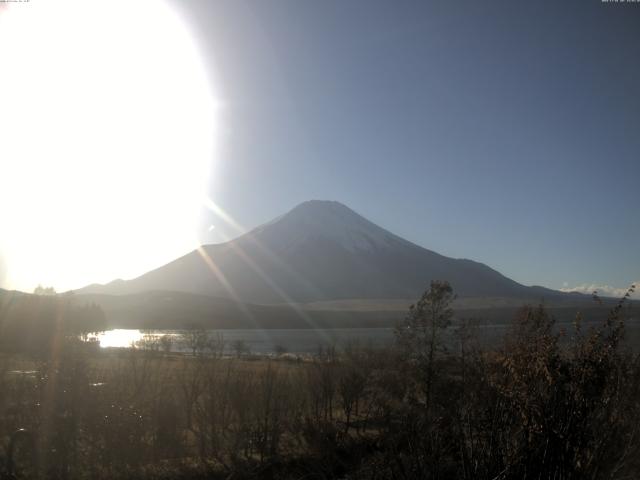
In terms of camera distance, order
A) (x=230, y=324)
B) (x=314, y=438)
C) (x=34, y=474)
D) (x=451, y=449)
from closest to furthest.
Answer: (x=451, y=449) < (x=34, y=474) < (x=314, y=438) < (x=230, y=324)

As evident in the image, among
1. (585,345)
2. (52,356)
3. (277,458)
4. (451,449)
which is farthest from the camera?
(277,458)

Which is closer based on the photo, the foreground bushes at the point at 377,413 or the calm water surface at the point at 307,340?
the foreground bushes at the point at 377,413

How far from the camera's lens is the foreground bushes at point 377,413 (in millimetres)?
4438

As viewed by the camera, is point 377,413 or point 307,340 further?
point 307,340

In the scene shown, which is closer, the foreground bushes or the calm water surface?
the foreground bushes

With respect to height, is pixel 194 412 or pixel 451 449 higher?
pixel 451 449

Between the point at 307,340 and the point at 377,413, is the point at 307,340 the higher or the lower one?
the lower one

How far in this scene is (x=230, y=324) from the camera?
139m

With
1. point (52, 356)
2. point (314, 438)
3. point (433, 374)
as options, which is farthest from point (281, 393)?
point (52, 356)

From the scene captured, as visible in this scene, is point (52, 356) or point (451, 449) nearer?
point (451, 449)

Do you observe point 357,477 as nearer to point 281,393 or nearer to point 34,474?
point 34,474

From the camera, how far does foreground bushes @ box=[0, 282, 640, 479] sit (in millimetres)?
4438

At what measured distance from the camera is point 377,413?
56.0 feet

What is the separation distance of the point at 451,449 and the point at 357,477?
3.09ft
